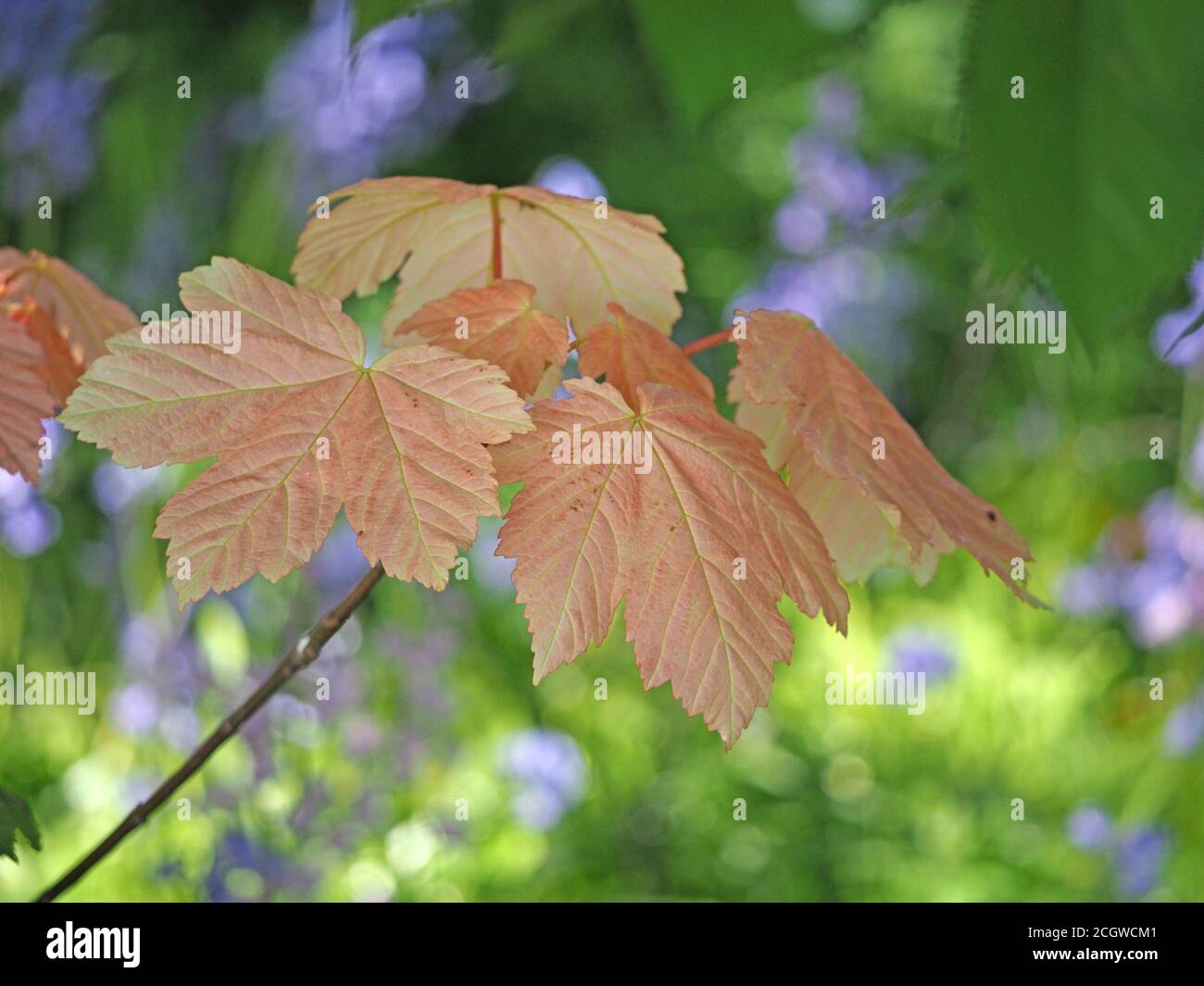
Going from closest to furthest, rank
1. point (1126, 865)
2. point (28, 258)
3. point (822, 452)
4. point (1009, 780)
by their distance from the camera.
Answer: point (822, 452), point (28, 258), point (1126, 865), point (1009, 780)

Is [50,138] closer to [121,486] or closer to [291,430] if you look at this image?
[121,486]

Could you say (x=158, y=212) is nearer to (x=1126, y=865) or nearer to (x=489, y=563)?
(x=489, y=563)

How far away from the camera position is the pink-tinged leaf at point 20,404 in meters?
0.31

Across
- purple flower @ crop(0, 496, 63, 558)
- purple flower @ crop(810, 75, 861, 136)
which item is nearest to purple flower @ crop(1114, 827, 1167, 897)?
purple flower @ crop(810, 75, 861, 136)

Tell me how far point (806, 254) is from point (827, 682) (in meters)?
0.64

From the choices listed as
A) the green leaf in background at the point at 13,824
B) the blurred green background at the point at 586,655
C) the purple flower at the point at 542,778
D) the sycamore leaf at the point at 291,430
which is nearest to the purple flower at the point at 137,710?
the blurred green background at the point at 586,655

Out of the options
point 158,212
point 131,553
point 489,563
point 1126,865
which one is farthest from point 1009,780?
point 158,212

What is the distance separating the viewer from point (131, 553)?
1492 mm

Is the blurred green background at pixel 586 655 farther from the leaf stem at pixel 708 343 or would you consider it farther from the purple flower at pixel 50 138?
the leaf stem at pixel 708 343

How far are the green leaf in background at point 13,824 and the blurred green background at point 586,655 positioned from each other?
2.17 feet

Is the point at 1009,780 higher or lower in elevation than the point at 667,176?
lower

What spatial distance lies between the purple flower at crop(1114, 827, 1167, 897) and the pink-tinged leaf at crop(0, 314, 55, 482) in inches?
45.1

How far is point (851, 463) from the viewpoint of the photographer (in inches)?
11.3

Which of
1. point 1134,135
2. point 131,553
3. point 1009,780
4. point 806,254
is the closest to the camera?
point 1134,135
